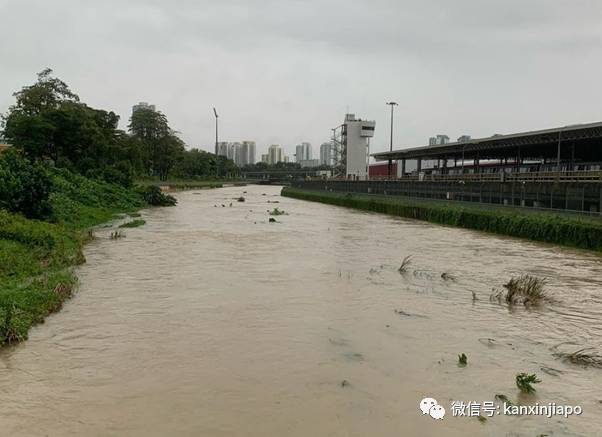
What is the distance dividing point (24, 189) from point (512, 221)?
2375 centimetres

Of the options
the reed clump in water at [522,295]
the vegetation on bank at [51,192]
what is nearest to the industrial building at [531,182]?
the reed clump in water at [522,295]

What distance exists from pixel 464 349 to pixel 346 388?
9.31 ft

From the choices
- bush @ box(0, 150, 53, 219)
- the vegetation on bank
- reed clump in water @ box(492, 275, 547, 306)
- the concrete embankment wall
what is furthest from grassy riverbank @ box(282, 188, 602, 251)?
bush @ box(0, 150, 53, 219)

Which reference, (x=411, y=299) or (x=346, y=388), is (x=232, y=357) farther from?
(x=411, y=299)

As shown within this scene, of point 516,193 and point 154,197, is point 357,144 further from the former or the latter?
point 516,193

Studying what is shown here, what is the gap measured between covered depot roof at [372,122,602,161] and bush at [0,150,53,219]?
32924 mm

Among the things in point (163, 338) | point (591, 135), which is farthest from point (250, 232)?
point (591, 135)

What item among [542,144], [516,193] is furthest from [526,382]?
[542,144]

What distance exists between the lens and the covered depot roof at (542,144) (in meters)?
36.5

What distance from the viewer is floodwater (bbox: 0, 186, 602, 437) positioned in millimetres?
6172

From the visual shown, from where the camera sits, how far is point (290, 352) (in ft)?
28.0

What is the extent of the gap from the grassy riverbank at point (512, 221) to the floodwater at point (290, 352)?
6.43 metres

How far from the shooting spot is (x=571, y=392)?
23.4 feet

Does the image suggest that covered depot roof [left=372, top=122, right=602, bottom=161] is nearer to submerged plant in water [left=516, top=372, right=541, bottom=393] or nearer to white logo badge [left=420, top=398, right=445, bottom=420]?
submerged plant in water [left=516, top=372, right=541, bottom=393]
